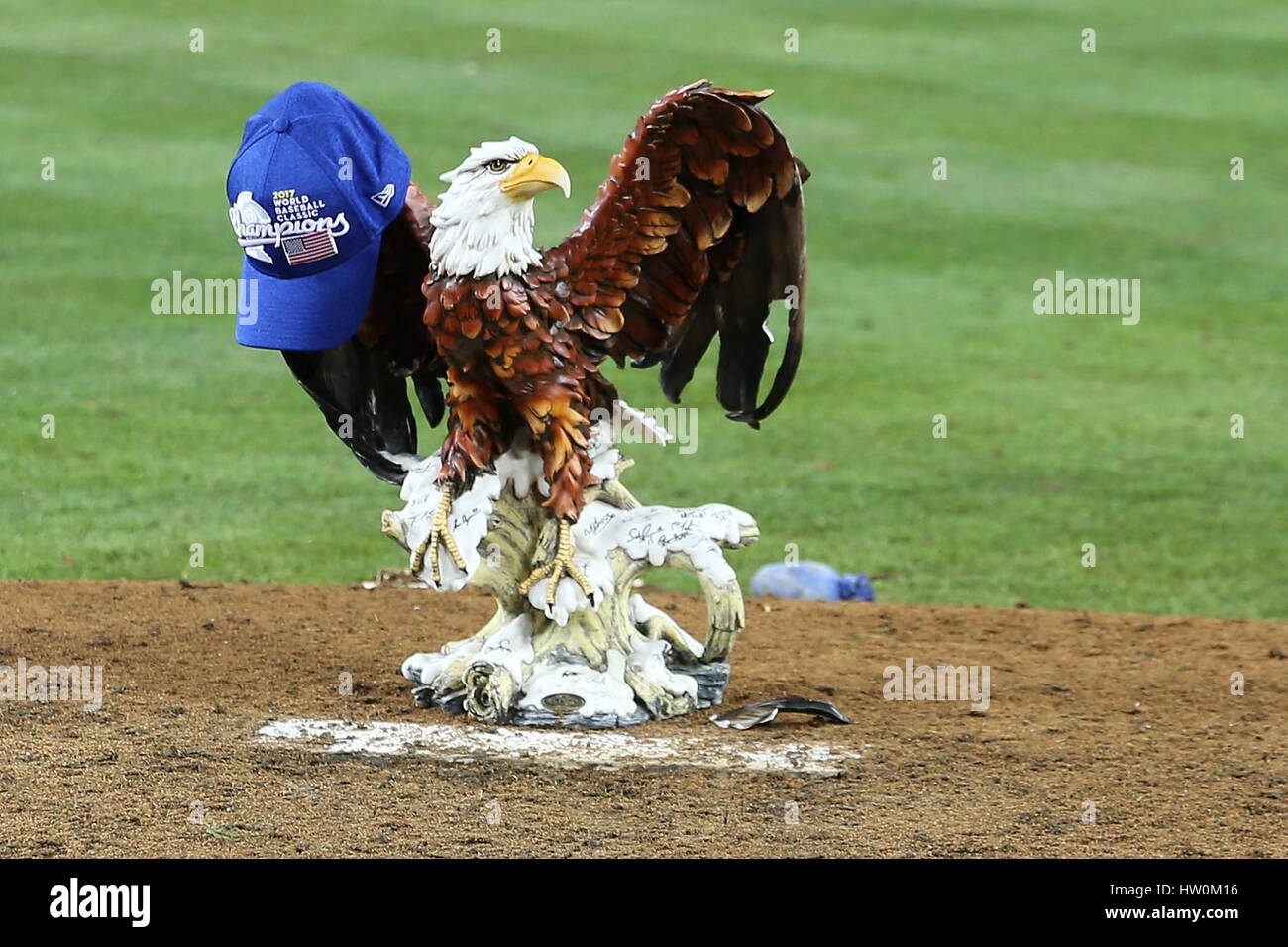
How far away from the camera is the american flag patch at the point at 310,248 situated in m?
6.52

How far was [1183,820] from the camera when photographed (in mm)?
5578

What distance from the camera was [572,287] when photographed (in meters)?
6.53

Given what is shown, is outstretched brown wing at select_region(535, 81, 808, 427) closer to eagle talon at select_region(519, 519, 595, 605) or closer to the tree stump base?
the tree stump base

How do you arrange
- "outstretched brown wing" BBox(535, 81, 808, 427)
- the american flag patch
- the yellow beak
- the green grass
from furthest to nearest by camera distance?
the green grass → the american flag patch → "outstretched brown wing" BBox(535, 81, 808, 427) → the yellow beak

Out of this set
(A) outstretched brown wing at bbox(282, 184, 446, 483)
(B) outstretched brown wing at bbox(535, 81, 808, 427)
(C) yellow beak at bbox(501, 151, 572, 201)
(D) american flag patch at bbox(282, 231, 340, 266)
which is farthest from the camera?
(A) outstretched brown wing at bbox(282, 184, 446, 483)

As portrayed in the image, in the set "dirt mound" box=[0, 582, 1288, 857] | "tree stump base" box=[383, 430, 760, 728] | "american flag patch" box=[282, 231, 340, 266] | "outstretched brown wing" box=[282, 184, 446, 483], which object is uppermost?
"american flag patch" box=[282, 231, 340, 266]

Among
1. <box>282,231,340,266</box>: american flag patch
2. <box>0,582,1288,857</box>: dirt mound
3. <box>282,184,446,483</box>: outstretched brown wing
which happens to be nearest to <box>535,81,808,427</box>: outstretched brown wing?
<box>282,184,446,483</box>: outstretched brown wing

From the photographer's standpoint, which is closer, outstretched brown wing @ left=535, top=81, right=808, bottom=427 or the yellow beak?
the yellow beak

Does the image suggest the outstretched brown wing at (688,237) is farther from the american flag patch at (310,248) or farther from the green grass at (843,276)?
the green grass at (843,276)

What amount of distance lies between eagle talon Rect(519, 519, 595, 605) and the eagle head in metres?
1.01

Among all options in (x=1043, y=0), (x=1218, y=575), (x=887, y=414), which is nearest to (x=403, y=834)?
(x=1218, y=575)

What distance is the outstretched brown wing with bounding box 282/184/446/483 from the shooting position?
682cm

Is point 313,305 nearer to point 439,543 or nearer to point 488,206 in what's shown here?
point 488,206

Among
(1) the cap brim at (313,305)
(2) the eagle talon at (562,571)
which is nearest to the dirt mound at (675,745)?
(2) the eagle talon at (562,571)
